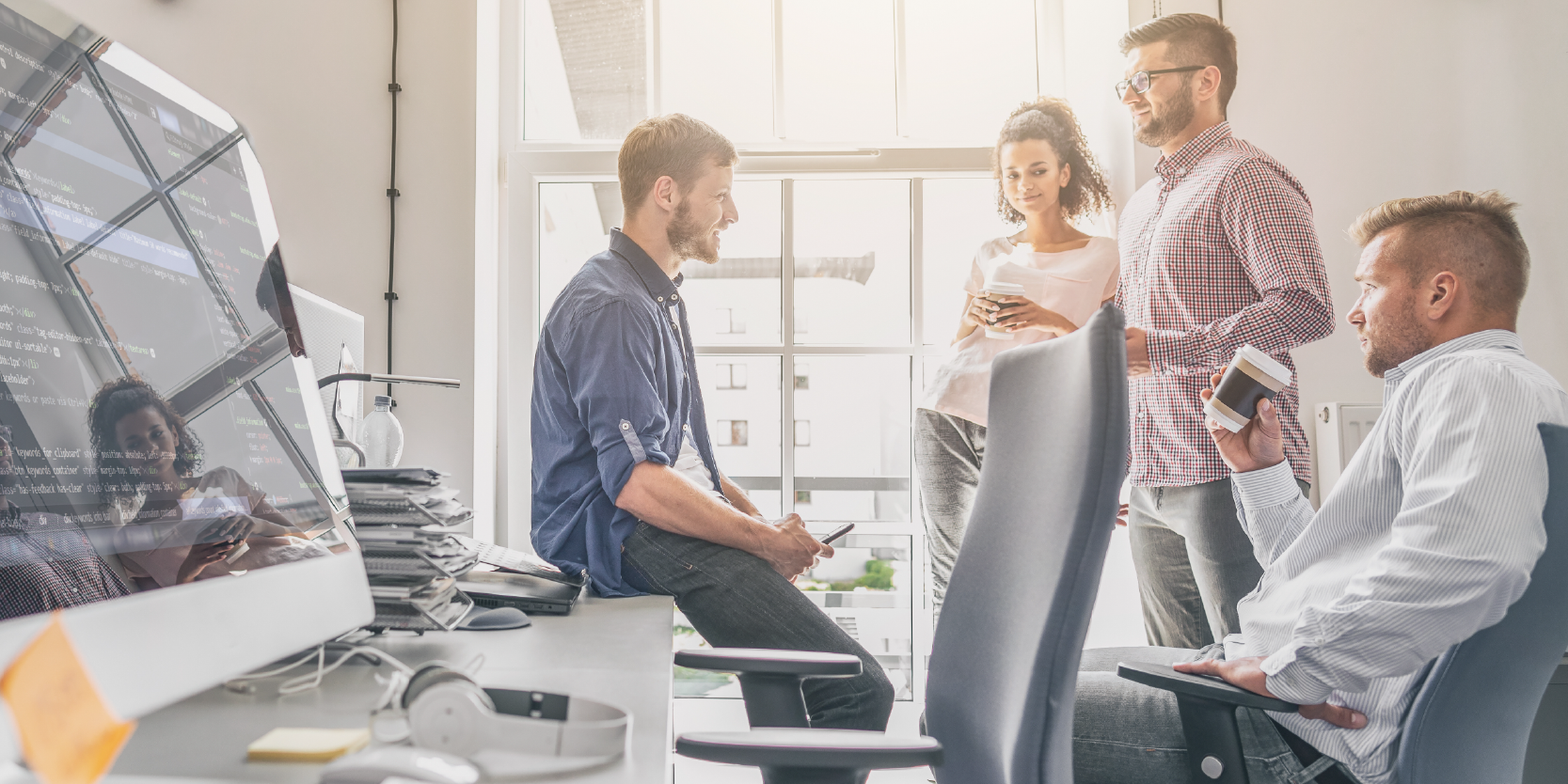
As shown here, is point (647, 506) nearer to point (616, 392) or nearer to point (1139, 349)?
point (616, 392)

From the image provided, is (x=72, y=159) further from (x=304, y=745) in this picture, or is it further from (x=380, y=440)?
(x=380, y=440)

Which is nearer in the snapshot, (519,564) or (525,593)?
(525,593)

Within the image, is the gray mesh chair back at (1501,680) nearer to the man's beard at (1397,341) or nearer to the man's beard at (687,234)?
the man's beard at (1397,341)

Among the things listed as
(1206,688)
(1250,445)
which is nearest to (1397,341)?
(1250,445)

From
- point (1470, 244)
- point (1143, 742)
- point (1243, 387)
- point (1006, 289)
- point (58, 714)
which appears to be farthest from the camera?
point (1006, 289)

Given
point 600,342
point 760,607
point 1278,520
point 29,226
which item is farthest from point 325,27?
point 1278,520

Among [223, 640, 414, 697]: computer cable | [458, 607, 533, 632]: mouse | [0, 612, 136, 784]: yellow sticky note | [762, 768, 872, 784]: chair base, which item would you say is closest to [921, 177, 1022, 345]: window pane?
[458, 607, 533, 632]: mouse

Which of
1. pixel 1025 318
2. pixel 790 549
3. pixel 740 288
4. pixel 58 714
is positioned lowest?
pixel 790 549

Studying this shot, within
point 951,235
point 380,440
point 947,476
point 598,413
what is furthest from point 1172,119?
point 380,440

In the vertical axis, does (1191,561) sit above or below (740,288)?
below

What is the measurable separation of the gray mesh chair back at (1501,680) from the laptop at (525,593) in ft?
3.37

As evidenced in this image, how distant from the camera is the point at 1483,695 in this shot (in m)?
0.91

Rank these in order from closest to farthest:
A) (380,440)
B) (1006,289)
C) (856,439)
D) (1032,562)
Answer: (1032,562) < (380,440) < (1006,289) < (856,439)

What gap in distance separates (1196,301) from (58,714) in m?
1.88
